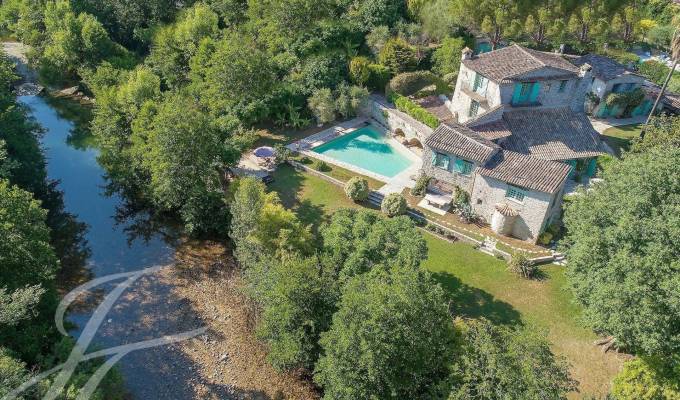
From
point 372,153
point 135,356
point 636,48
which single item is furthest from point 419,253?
point 636,48

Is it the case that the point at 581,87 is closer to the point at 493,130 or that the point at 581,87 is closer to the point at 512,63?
the point at 512,63

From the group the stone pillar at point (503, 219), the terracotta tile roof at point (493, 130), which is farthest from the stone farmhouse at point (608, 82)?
the stone pillar at point (503, 219)

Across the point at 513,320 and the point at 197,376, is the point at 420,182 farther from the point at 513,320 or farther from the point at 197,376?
the point at 197,376

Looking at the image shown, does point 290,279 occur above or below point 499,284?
above

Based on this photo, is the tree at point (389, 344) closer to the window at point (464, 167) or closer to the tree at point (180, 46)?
the window at point (464, 167)

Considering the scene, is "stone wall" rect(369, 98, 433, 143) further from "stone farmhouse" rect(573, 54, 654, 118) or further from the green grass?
the green grass

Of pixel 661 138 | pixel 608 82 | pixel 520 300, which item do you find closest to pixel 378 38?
pixel 608 82
